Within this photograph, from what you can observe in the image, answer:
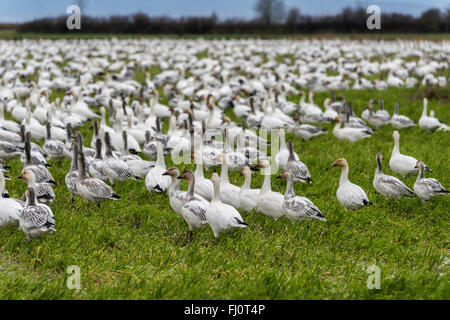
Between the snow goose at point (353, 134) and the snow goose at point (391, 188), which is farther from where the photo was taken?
the snow goose at point (353, 134)

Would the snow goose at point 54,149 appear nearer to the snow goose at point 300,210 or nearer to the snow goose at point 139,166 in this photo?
the snow goose at point 139,166

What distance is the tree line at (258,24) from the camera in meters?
53.6

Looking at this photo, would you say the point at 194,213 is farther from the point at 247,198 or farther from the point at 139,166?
the point at 139,166

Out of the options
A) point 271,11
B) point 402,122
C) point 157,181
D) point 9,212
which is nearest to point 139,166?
point 157,181

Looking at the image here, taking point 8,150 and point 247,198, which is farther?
point 8,150

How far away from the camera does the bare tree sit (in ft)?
195

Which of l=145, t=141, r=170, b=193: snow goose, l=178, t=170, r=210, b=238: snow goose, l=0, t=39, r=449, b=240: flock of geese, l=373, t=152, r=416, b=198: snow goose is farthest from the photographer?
l=145, t=141, r=170, b=193: snow goose

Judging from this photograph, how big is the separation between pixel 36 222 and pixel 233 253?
255cm

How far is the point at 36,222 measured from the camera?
6215 millimetres

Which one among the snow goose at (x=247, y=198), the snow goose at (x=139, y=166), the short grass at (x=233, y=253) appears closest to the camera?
the short grass at (x=233, y=253)

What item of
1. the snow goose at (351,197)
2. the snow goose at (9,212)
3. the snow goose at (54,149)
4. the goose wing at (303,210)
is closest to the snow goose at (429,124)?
the snow goose at (351,197)

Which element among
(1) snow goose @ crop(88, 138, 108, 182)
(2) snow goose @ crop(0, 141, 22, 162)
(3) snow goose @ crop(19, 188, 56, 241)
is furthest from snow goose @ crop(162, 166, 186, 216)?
(2) snow goose @ crop(0, 141, 22, 162)

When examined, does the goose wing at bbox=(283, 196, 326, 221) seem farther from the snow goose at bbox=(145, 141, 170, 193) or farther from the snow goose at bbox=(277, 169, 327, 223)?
the snow goose at bbox=(145, 141, 170, 193)

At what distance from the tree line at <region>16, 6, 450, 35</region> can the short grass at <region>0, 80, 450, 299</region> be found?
48.8 metres
